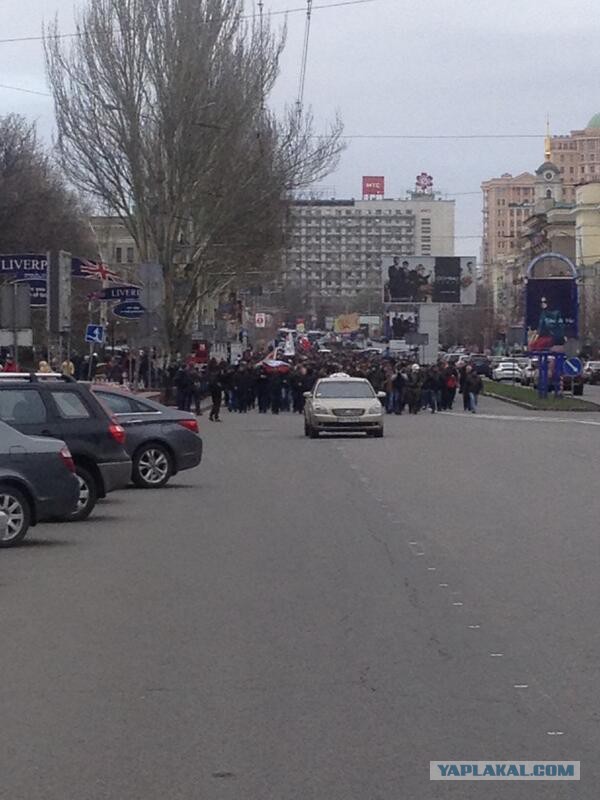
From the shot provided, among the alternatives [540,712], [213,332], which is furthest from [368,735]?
[213,332]

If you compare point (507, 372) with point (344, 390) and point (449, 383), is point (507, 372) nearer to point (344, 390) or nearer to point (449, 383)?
point (449, 383)

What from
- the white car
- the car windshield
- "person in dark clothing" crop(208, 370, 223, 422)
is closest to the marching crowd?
"person in dark clothing" crop(208, 370, 223, 422)

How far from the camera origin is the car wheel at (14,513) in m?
14.3

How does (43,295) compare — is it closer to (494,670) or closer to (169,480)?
(169,480)

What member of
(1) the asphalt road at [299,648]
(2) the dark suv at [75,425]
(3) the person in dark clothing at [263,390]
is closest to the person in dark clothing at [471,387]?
(3) the person in dark clothing at [263,390]

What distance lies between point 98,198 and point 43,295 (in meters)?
22.9

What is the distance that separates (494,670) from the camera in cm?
848

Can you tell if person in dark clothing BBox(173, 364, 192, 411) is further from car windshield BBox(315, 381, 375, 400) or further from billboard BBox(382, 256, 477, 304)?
billboard BBox(382, 256, 477, 304)

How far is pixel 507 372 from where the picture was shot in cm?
8881

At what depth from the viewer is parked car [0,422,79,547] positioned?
1427 cm

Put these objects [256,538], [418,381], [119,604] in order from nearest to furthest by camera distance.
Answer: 1. [119,604]
2. [256,538]
3. [418,381]

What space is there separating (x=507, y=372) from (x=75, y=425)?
240 feet

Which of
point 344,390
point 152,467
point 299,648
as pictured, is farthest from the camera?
point 344,390

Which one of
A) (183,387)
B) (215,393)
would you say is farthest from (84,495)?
(183,387)
